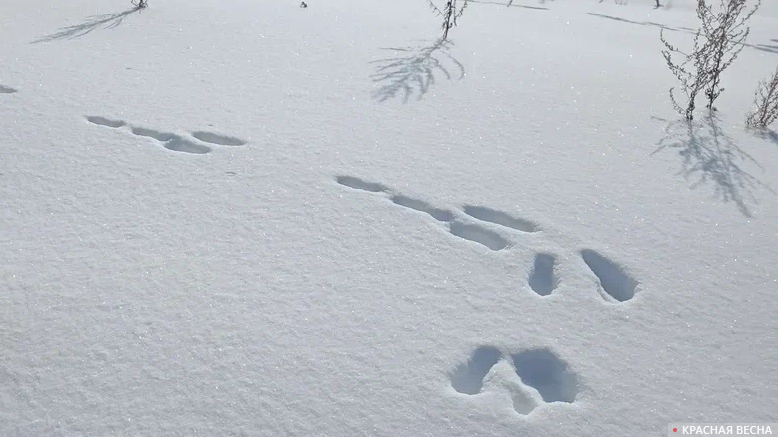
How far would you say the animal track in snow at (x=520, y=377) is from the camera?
1.94 meters

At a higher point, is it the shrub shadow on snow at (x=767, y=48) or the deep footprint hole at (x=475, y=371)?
the shrub shadow on snow at (x=767, y=48)

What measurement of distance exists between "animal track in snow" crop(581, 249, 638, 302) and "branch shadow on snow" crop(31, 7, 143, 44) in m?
3.29

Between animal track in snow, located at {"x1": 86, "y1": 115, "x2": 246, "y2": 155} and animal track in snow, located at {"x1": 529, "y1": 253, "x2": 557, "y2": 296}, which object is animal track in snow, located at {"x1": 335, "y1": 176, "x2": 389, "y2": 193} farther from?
animal track in snow, located at {"x1": 529, "y1": 253, "x2": 557, "y2": 296}

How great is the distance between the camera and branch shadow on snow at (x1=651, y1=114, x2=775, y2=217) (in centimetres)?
298

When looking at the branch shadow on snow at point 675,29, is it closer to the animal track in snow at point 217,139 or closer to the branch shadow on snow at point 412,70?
the branch shadow on snow at point 412,70

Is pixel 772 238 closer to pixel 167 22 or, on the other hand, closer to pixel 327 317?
pixel 327 317

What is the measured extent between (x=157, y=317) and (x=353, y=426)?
67cm

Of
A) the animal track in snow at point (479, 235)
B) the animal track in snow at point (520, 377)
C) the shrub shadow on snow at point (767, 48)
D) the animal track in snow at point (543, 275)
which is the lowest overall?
the animal track in snow at point (520, 377)

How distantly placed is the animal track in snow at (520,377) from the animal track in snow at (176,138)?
1.54 m

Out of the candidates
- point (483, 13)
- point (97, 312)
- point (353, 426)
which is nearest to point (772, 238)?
point (353, 426)

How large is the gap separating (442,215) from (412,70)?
162 cm

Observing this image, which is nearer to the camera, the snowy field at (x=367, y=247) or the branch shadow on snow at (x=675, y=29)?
the snowy field at (x=367, y=247)

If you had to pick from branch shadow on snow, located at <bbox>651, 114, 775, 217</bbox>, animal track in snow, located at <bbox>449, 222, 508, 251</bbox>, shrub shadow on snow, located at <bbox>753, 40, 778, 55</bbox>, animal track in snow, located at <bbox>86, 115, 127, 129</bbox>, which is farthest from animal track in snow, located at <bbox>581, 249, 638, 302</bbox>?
shrub shadow on snow, located at <bbox>753, 40, 778, 55</bbox>

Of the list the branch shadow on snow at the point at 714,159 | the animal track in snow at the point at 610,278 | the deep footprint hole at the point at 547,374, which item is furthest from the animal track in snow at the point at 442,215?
the branch shadow on snow at the point at 714,159
